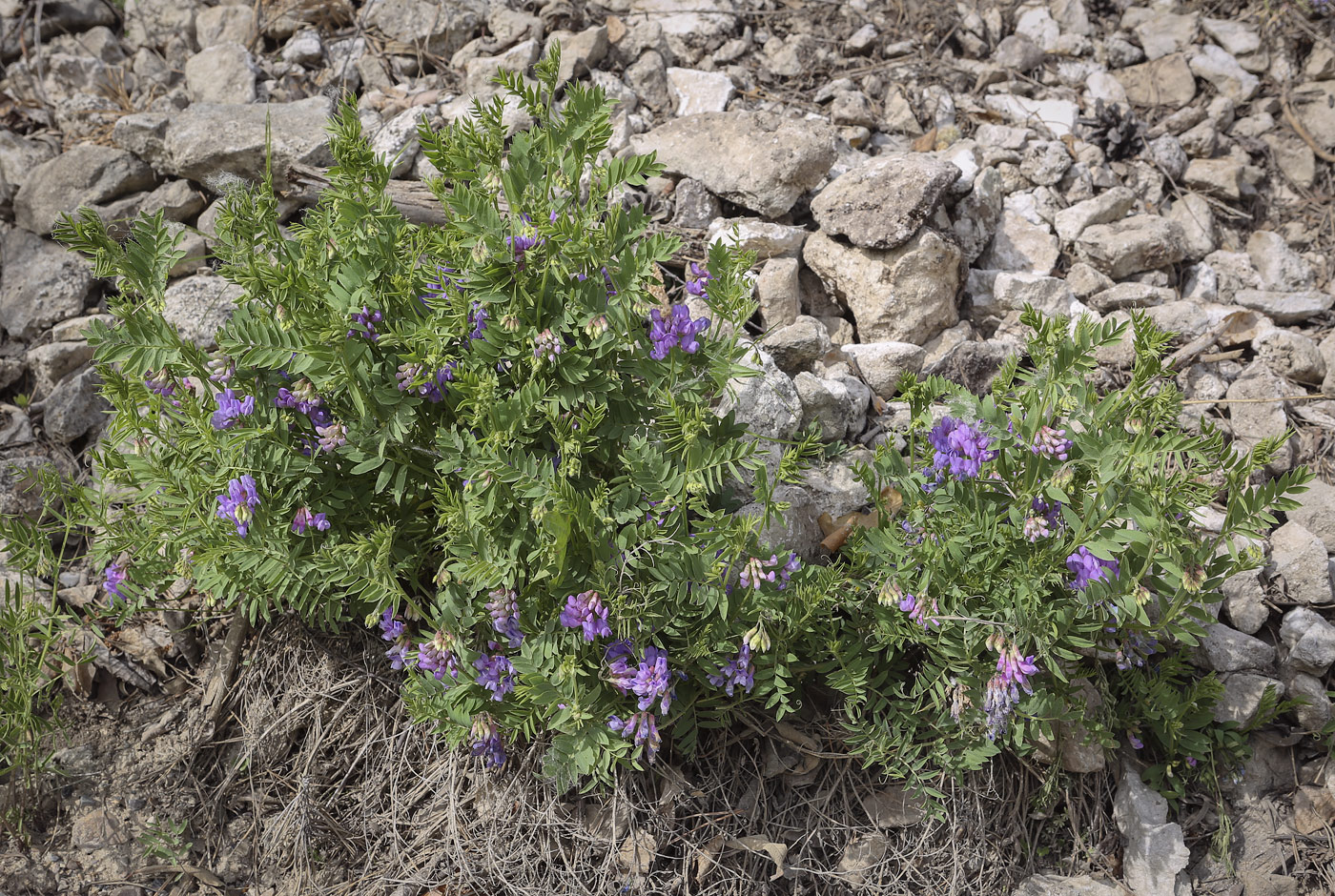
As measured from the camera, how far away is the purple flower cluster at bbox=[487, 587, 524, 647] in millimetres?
2551

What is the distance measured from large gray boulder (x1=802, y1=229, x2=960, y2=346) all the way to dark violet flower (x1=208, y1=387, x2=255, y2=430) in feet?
8.06

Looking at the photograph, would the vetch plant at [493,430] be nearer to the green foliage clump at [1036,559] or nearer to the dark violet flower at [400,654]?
the dark violet flower at [400,654]

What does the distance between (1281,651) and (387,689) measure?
3.16 m

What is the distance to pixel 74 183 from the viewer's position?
14.7ft

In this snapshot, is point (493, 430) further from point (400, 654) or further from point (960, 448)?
point (960, 448)

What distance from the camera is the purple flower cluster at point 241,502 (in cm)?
258

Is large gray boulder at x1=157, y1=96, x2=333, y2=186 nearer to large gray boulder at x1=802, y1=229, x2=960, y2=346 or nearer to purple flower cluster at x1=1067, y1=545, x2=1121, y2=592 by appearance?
large gray boulder at x1=802, y1=229, x2=960, y2=346

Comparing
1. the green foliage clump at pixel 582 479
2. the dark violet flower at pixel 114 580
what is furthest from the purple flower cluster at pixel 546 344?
the dark violet flower at pixel 114 580

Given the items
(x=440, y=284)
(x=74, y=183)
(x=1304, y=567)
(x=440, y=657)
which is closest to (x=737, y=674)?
(x=440, y=657)

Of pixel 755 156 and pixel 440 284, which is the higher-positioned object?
pixel 440 284

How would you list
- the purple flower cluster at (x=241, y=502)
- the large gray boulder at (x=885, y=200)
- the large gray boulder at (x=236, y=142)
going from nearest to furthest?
the purple flower cluster at (x=241, y=502) → the large gray boulder at (x=885, y=200) → the large gray boulder at (x=236, y=142)

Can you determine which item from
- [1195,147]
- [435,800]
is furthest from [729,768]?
Result: [1195,147]

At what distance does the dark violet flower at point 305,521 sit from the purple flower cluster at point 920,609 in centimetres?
167

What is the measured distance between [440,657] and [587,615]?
0.47 meters
